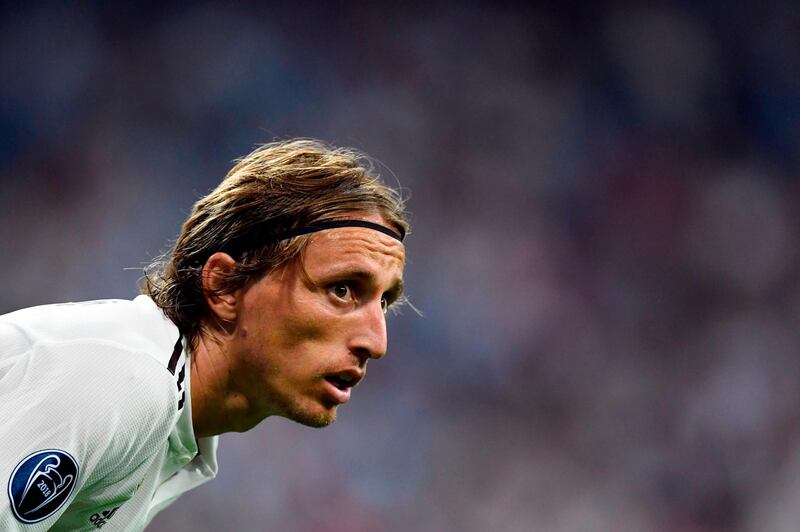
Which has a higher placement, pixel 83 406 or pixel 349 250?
pixel 349 250

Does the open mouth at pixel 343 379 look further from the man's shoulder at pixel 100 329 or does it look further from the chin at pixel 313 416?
the man's shoulder at pixel 100 329

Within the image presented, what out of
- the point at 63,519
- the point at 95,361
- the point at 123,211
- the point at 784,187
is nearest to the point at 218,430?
the point at 63,519

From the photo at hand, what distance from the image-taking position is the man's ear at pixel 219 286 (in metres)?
3.04

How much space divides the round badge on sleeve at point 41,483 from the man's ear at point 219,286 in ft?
2.83

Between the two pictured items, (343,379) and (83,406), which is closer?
(83,406)

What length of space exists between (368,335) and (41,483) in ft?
3.62

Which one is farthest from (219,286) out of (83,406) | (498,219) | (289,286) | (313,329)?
(498,219)

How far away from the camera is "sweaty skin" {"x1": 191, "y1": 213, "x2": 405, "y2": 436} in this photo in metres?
2.94

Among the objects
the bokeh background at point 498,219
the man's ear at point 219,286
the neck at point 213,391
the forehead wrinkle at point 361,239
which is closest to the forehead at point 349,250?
the forehead wrinkle at point 361,239

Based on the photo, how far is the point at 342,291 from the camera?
301cm

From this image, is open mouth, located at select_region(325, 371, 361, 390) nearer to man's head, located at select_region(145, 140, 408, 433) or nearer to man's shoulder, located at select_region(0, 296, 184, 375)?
man's head, located at select_region(145, 140, 408, 433)

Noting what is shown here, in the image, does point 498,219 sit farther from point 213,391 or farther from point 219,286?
point 213,391

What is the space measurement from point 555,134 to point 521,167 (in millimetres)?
403

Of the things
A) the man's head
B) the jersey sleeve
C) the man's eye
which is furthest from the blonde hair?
the jersey sleeve
